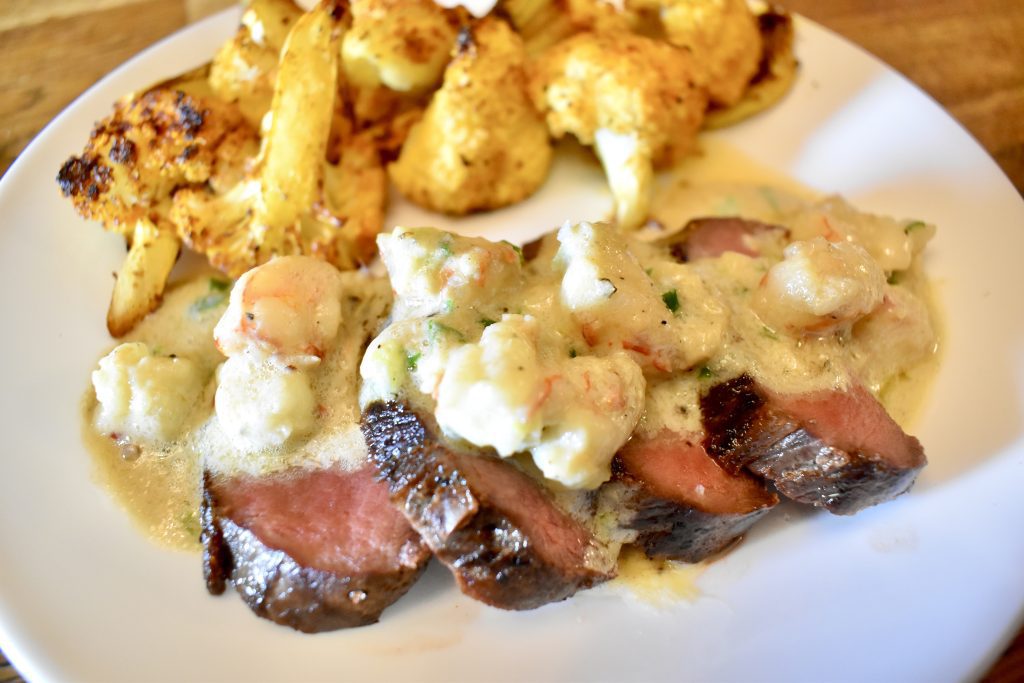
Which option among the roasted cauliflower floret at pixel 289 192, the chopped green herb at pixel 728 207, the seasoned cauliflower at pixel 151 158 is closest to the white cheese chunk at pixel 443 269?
the roasted cauliflower floret at pixel 289 192

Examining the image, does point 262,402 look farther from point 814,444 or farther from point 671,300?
point 814,444

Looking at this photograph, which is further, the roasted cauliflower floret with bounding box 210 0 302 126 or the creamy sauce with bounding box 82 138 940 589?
the roasted cauliflower floret with bounding box 210 0 302 126

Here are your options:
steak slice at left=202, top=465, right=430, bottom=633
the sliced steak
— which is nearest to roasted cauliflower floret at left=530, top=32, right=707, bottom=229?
the sliced steak

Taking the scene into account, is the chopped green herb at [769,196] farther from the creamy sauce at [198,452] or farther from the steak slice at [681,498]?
the creamy sauce at [198,452]

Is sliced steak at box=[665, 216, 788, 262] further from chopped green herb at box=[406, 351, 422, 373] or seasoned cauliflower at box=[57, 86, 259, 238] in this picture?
seasoned cauliflower at box=[57, 86, 259, 238]

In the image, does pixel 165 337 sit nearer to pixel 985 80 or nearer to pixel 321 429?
pixel 321 429

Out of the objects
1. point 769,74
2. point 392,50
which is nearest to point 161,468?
point 392,50
